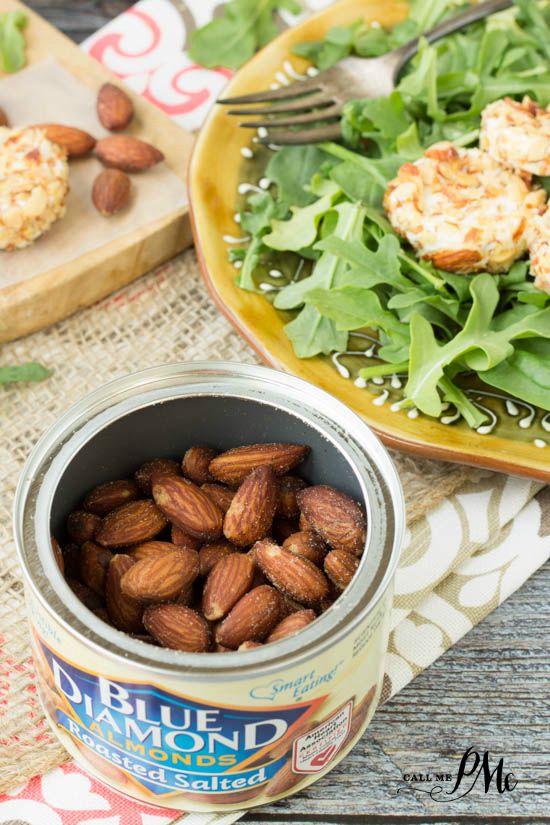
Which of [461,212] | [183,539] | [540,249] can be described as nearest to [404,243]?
[461,212]

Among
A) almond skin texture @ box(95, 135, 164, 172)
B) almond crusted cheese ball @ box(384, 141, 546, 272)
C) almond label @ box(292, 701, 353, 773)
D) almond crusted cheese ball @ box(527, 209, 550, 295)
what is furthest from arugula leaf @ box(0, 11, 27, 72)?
almond label @ box(292, 701, 353, 773)

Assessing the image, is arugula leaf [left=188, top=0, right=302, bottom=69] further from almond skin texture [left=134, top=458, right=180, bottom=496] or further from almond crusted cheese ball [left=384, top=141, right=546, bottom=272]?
almond skin texture [left=134, top=458, right=180, bottom=496]

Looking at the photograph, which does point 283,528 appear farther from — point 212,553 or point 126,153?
point 126,153

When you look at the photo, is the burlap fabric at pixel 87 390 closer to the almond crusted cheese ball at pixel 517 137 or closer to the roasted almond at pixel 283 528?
the roasted almond at pixel 283 528

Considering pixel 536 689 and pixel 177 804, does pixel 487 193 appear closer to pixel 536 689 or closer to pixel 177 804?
pixel 536 689

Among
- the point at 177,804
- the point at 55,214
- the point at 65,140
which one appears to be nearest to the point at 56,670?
the point at 177,804

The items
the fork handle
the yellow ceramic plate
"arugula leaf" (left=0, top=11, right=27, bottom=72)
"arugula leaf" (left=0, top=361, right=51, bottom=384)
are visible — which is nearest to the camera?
the yellow ceramic plate
